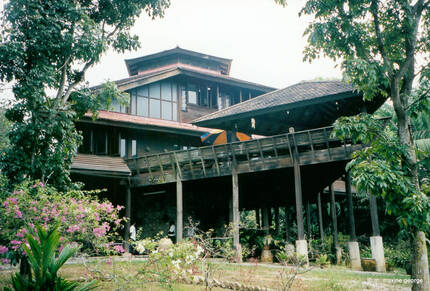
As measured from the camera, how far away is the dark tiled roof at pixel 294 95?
1439 centimetres

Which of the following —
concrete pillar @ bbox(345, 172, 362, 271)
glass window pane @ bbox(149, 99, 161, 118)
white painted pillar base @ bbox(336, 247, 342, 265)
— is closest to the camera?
concrete pillar @ bbox(345, 172, 362, 271)

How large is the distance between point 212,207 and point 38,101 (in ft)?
40.1

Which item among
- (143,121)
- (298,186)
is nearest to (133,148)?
(143,121)

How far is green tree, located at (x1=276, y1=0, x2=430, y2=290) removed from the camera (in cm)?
860

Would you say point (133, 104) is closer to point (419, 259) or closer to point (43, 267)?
point (419, 259)

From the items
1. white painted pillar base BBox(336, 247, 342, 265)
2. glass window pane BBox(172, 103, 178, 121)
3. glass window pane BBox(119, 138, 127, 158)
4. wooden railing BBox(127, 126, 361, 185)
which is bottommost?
white painted pillar base BBox(336, 247, 342, 265)

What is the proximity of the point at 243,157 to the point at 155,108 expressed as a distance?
7602mm

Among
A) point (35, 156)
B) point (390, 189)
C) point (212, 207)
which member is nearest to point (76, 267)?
point (35, 156)

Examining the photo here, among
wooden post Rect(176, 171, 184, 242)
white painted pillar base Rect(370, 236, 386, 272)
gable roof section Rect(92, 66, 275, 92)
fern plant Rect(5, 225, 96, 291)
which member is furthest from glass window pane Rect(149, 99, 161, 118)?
fern plant Rect(5, 225, 96, 291)

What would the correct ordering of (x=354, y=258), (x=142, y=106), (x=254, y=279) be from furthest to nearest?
(x=142, y=106), (x=354, y=258), (x=254, y=279)

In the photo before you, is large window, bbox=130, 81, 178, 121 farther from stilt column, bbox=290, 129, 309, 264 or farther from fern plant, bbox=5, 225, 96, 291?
fern plant, bbox=5, 225, 96, 291

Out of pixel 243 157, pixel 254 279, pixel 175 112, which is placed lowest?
pixel 254 279

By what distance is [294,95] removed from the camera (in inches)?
616

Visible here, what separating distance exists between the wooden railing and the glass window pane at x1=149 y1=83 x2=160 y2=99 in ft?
16.0
